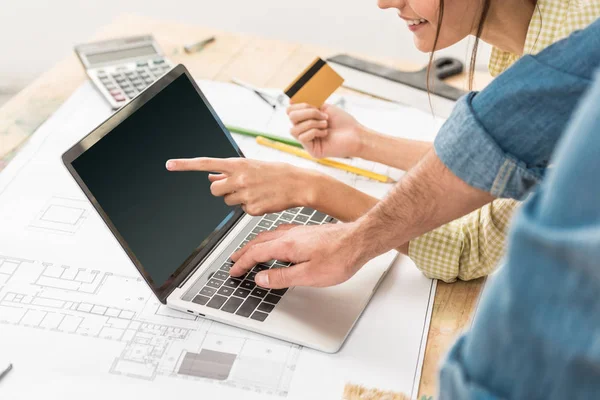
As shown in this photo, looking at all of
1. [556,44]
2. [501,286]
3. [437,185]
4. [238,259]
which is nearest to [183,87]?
[238,259]

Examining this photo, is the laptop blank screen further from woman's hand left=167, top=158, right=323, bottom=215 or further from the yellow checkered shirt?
the yellow checkered shirt

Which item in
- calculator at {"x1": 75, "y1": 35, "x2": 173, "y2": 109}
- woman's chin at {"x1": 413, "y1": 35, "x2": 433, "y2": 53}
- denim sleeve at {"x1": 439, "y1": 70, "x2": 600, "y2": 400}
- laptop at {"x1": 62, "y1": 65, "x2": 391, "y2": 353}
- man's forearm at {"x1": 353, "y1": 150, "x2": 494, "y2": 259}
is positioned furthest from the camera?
calculator at {"x1": 75, "y1": 35, "x2": 173, "y2": 109}

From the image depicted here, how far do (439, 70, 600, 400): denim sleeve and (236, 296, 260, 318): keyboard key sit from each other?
1.74 feet

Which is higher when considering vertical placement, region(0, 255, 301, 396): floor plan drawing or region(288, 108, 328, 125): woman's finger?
region(0, 255, 301, 396): floor plan drawing

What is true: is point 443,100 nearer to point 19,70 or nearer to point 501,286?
point 501,286

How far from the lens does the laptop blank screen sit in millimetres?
855

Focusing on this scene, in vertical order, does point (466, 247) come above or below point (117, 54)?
below

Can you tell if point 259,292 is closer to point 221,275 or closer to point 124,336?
point 221,275

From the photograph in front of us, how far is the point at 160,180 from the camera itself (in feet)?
3.04

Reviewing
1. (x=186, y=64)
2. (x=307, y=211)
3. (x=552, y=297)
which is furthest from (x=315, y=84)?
(x=552, y=297)

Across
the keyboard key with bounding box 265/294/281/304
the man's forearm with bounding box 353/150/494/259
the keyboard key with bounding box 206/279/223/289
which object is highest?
the man's forearm with bounding box 353/150/494/259

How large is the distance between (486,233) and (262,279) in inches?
13.1

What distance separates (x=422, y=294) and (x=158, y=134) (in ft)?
1.39

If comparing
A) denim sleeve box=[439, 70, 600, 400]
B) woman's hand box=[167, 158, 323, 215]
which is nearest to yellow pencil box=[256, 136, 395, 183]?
woman's hand box=[167, 158, 323, 215]
